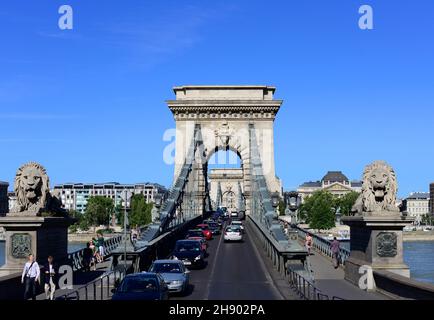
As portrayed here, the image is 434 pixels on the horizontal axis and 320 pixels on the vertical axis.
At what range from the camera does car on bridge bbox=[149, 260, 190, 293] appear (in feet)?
77.0

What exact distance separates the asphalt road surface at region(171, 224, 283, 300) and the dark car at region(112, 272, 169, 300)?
9.01ft

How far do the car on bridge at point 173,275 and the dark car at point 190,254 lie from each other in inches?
299

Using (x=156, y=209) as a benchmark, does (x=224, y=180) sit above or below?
above

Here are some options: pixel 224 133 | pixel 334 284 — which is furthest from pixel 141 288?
pixel 224 133

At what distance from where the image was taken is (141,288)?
19.6m

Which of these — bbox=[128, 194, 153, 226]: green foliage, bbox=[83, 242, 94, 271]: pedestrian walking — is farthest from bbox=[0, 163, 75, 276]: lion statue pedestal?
bbox=[128, 194, 153, 226]: green foliage

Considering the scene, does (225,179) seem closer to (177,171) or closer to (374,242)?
(177,171)

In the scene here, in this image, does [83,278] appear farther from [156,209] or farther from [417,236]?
[417,236]

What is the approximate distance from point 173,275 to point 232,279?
208 inches

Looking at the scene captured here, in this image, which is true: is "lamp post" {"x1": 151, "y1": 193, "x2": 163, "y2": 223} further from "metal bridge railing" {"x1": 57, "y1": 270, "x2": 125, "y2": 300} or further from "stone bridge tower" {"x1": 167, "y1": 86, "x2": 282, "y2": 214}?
"stone bridge tower" {"x1": 167, "y1": 86, "x2": 282, "y2": 214}

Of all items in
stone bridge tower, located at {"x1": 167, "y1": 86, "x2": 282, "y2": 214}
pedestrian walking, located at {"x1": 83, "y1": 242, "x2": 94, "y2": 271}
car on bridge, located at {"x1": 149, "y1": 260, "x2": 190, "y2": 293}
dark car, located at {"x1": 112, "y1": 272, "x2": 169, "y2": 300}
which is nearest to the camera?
dark car, located at {"x1": 112, "y1": 272, "x2": 169, "y2": 300}
